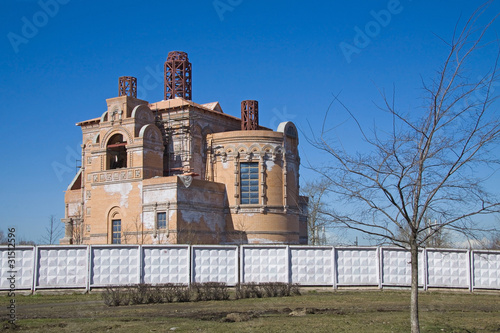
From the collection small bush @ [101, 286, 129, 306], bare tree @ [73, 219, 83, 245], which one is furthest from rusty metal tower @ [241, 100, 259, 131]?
small bush @ [101, 286, 129, 306]

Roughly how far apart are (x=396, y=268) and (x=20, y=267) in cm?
1596

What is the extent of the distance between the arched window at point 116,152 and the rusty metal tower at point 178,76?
382 inches

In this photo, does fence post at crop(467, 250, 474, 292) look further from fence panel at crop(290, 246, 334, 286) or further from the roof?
the roof

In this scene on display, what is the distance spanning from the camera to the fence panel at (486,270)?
25750 mm

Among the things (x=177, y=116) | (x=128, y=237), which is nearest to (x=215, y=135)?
(x=177, y=116)

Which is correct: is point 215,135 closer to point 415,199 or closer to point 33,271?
point 33,271

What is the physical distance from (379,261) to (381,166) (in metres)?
13.1

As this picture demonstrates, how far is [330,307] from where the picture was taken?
19234 millimetres

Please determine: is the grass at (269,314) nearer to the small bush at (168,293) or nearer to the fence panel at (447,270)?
the small bush at (168,293)

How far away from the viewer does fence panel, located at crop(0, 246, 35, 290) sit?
23594 mm

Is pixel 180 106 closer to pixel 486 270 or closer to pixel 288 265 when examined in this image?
pixel 288 265

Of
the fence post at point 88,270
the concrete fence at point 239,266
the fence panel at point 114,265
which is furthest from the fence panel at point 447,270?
the fence post at point 88,270

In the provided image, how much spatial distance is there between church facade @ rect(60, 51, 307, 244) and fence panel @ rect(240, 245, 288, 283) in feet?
51.6

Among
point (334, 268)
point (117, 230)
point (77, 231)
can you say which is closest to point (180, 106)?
point (117, 230)
